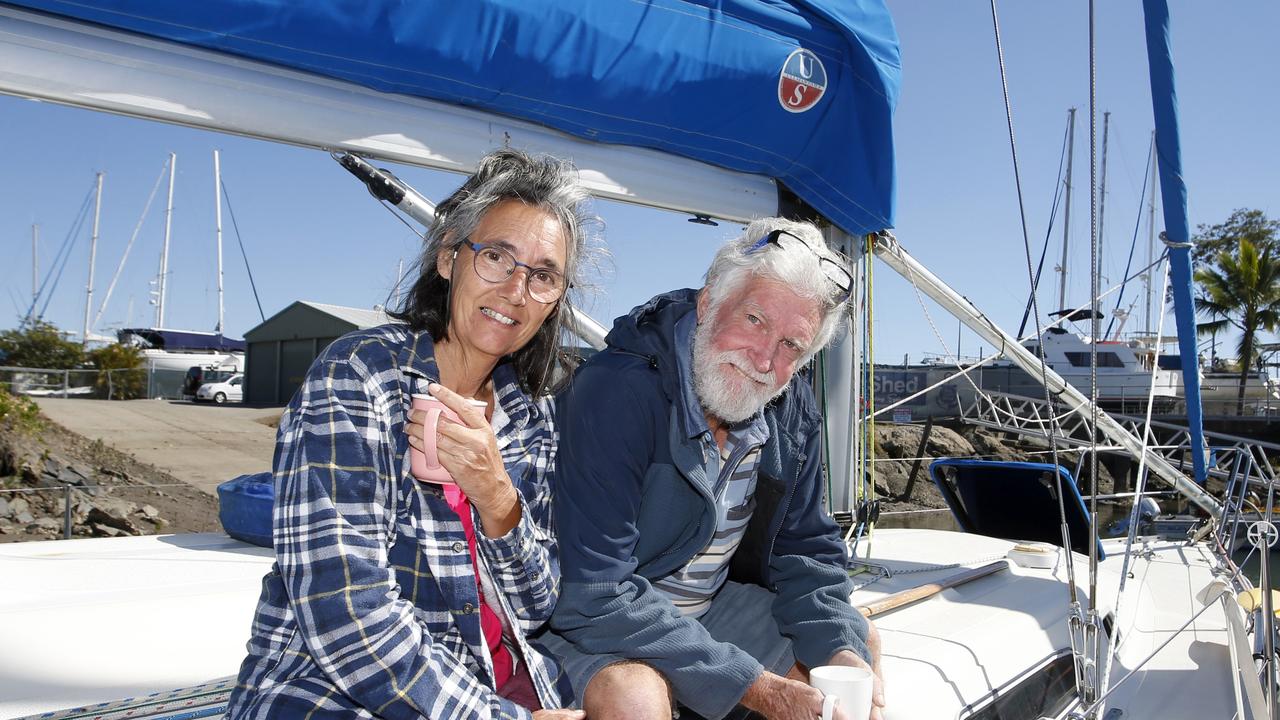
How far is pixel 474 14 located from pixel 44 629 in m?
1.73

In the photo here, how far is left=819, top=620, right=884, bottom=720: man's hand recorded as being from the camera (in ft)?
5.68

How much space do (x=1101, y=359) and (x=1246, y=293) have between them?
4.81 metres

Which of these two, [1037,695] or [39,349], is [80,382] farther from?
[1037,695]

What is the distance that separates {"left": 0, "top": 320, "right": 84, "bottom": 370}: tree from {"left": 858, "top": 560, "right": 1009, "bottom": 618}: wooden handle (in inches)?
1018

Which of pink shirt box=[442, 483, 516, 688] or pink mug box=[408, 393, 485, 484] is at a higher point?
pink mug box=[408, 393, 485, 484]

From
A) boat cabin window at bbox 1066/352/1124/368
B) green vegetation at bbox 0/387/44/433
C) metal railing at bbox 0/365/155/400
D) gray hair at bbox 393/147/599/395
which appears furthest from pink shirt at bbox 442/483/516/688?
boat cabin window at bbox 1066/352/1124/368

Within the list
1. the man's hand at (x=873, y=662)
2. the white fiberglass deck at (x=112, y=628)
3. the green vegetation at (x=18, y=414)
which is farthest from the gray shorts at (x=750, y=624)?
the green vegetation at (x=18, y=414)

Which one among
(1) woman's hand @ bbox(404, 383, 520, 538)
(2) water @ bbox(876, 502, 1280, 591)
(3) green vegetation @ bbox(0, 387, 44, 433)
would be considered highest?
(1) woman's hand @ bbox(404, 383, 520, 538)

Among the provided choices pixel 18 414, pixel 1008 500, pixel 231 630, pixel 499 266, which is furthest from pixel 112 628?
A: pixel 18 414

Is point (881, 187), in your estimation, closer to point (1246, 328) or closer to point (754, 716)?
point (754, 716)

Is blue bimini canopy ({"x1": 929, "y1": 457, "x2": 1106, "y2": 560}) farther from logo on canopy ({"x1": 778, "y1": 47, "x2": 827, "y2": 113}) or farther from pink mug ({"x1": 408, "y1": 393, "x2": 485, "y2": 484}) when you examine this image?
pink mug ({"x1": 408, "y1": 393, "x2": 485, "y2": 484})

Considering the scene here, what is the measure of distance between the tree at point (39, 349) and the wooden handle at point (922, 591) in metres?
25.9

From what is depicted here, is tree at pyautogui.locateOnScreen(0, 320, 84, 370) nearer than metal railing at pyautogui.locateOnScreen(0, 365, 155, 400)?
No

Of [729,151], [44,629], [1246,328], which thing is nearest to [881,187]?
[729,151]
